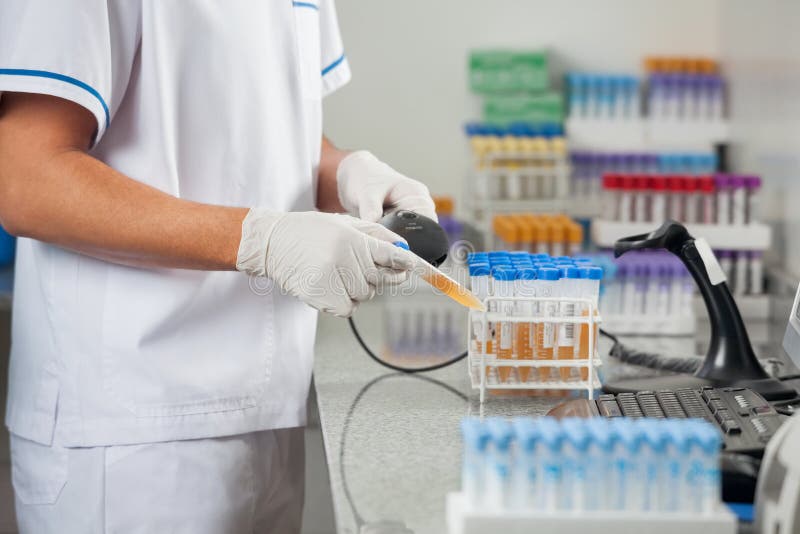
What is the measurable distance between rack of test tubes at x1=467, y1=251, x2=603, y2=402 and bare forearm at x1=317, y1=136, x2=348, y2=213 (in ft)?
1.30

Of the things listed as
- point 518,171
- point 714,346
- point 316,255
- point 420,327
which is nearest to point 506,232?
point 420,327

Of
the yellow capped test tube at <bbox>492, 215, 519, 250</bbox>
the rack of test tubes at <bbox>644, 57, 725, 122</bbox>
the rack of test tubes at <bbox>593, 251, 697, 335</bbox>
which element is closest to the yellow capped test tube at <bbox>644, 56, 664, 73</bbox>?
the rack of test tubes at <bbox>644, 57, 725, 122</bbox>

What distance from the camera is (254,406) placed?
57.6 inches

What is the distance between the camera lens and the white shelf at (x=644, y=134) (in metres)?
3.08

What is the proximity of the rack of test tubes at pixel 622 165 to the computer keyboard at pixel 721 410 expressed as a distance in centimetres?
154

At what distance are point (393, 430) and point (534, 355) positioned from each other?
0.25 metres

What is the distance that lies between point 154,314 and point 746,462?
2.73ft

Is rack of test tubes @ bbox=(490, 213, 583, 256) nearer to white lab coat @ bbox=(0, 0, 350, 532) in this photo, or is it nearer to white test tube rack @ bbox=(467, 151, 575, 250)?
white test tube rack @ bbox=(467, 151, 575, 250)

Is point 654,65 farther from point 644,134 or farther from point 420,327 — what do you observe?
point 420,327

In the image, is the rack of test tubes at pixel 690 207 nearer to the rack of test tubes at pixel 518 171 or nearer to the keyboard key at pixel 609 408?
the rack of test tubes at pixel 518 171

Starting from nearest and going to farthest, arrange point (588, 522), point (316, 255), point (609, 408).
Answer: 1. point (588, 522)
2. point (609, 408)
3. point (316, 255)

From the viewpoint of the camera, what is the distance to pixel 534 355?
4.64 feet

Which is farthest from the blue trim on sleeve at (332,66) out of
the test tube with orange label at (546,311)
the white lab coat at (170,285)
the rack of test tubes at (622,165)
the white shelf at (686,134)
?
the white shelf at (686,134)

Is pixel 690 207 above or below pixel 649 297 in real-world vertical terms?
above
